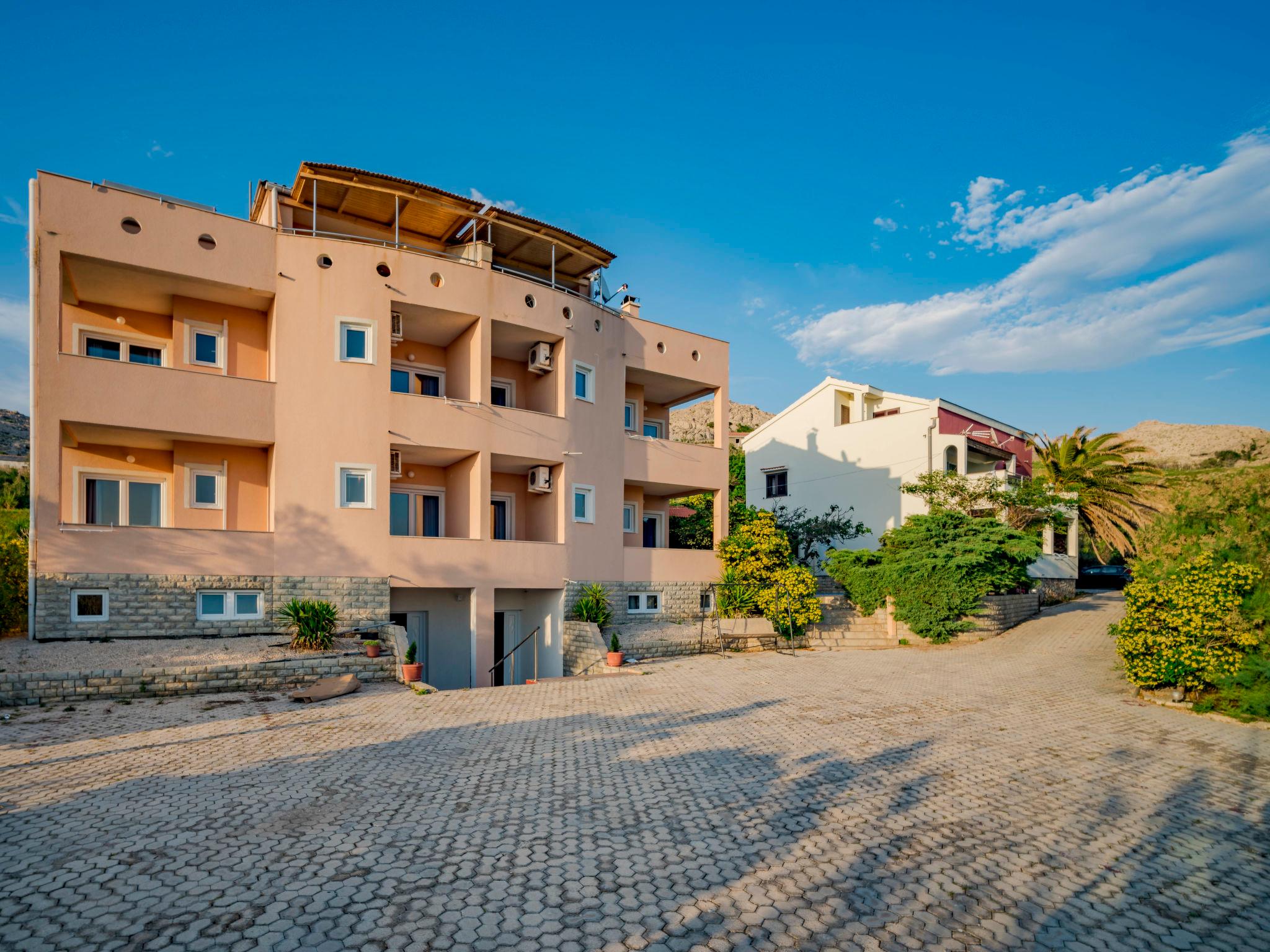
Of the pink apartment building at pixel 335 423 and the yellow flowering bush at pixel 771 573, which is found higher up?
the pink apartment building at pixel 335 423

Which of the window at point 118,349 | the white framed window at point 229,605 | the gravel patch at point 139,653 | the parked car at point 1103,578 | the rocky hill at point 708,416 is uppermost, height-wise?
the rocky hill at point 708,416

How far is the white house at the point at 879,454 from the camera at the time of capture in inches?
1167

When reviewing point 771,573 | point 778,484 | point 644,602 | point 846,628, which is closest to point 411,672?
point 644,602

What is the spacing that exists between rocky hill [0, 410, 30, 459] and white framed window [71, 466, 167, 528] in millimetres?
30892

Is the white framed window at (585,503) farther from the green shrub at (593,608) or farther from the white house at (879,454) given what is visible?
the white house at (879,454)

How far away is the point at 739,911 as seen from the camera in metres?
5.17

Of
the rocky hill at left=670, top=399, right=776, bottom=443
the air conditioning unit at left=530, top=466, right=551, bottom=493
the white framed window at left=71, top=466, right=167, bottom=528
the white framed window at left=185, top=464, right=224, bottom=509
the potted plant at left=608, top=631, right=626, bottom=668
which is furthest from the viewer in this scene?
the rocky hill at left=670, top=399, right=776, bottom=443

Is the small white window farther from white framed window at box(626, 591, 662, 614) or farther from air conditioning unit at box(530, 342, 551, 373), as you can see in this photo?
white framed window at box(626, 591, 662, 614)

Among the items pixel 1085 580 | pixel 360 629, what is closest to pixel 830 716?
pixel 360 629

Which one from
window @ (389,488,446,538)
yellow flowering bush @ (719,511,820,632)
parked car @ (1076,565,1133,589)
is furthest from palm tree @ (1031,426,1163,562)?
window @ (389,488,446,538)

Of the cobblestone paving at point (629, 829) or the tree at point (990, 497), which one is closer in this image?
the cobblestone paving at point (629, 829)

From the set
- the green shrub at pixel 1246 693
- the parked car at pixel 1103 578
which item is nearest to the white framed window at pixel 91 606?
the green shrub at pixel 1246 693

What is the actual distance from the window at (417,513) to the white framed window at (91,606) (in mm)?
6340

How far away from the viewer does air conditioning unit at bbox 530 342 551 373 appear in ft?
66.6
